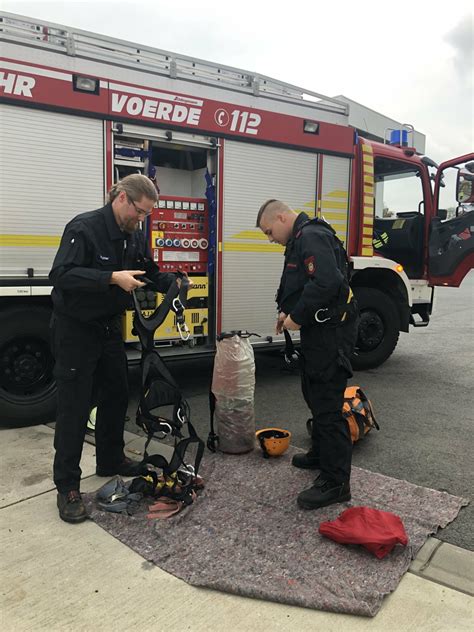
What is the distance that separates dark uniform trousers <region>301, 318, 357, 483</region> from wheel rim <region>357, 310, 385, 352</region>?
3352 mm

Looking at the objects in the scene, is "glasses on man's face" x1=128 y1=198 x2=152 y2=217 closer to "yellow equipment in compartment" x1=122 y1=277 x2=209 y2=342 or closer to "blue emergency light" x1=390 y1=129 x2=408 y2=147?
"yellow equipment in compartment" x1=122 y1=277 x2=209 y2=342

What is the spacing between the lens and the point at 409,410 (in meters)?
5.18

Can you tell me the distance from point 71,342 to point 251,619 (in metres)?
1.69

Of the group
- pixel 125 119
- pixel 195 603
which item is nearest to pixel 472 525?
pixel 195 603

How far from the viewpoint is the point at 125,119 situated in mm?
4699

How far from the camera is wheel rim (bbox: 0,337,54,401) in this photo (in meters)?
4.48

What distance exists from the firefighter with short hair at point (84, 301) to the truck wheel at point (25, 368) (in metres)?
1.47

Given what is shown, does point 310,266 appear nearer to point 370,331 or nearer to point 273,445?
point 273,445

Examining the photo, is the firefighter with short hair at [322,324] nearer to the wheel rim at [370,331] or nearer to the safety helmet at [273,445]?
the safety helmet at [273,445]

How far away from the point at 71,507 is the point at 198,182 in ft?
12.0

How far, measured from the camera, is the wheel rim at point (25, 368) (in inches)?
176

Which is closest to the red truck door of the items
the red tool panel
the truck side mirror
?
the truck side mirror

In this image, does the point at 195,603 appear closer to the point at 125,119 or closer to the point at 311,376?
the point at 311,376

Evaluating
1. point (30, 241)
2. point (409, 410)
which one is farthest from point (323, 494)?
Result: point (30, 241)
